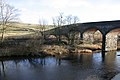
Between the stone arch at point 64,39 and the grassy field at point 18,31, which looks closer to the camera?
the stone arch at point 64,39

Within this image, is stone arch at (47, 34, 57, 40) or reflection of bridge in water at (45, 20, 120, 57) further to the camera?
stone arch at (47, 34, 57, 40)

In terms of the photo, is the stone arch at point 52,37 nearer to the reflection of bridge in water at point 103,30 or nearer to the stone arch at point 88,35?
the reflection of bridge in water at point 103,30

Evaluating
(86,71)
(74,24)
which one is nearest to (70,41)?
(74,24)

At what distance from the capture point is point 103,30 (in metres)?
55.6

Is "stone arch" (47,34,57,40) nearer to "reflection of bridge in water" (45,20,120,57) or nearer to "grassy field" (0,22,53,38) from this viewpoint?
"reflection of bridge in water" (45,20,120,57)

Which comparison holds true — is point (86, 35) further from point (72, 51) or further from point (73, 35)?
point (72, 51)

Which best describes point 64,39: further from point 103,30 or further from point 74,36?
point 103,30

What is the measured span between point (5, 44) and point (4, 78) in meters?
22.8

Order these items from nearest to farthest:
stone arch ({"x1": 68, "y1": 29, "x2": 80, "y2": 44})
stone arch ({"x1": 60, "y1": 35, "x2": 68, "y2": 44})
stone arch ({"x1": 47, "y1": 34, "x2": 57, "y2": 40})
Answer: stone arch ({"x1": 68, "y1": 29, "x2": 80, "y2": 44}) → stone arch ({"x1": 60, "y1": 35, "x2": 68, "y2": 44}) → stone arch ({"x1": 47, "y1": 34, "x2": 57, "y2": 40})

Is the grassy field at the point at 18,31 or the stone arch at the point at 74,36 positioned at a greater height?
the grassy field at the point at 18,31

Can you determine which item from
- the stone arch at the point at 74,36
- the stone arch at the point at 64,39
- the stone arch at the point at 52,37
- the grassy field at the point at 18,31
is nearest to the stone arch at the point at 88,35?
the stone arch at the point at 74,36

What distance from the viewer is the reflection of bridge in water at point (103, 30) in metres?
53.6

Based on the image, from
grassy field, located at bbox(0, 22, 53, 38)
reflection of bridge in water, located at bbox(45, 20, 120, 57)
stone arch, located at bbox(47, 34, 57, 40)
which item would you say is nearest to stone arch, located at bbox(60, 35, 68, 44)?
reflection of bridge in water, located at bbox(45, 20, 120, 57)

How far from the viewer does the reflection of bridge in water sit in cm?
5362
